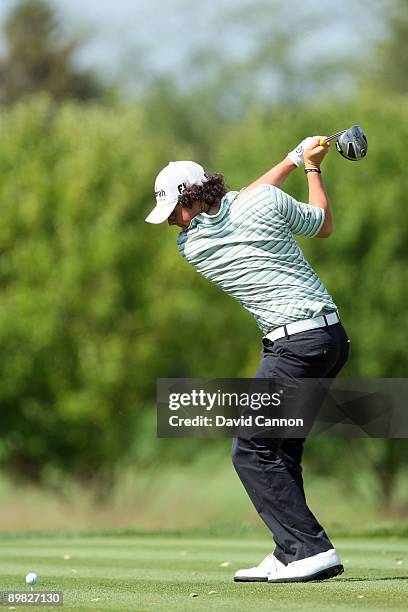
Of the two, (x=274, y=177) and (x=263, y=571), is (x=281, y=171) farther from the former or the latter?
(x=263, y=571)

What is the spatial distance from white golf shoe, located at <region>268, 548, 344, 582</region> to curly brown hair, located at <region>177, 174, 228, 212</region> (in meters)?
1.74

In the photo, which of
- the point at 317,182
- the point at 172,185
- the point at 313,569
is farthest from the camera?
the point at 317,182

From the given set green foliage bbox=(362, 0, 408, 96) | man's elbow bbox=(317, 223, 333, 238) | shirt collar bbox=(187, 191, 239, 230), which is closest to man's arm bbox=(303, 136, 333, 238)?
man's elbow bbox=(317, 223, 333, 238)

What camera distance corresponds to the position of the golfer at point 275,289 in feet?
19.9

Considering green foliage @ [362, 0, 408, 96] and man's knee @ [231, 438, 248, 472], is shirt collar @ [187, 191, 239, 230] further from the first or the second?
green foliage @ [362, 0, 408, 96]

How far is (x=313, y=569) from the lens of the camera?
6031 millimetres

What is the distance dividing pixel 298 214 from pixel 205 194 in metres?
0.45

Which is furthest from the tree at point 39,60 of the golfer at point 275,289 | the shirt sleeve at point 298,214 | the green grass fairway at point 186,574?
the shirt sleeve at point 298,214

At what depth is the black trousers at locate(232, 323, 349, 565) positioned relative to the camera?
20.0ft

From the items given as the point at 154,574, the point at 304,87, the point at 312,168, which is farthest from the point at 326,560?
the point at 304,87

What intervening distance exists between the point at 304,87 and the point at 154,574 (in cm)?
3863

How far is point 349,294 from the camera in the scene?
20.8m

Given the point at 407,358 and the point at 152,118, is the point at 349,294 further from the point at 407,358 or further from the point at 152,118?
the point at 152,118

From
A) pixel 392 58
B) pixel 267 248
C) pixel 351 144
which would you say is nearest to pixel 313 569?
pixel 267 248
